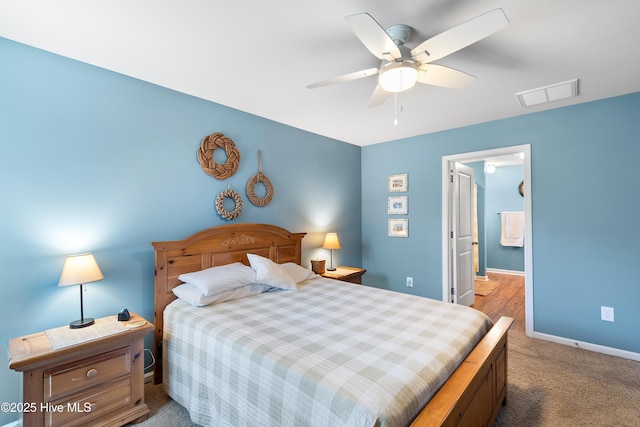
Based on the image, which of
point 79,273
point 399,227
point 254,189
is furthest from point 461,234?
point 79,273

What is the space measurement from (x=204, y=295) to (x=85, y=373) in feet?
2.54

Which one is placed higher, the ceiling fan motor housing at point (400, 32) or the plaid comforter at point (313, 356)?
the ceiling fan motor housing at point (400, 32)

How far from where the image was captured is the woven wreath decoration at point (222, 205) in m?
2.87

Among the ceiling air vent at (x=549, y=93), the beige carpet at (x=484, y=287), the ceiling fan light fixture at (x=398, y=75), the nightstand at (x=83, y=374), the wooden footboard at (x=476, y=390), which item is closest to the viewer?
the wooden footboard at (x=476, y=390)

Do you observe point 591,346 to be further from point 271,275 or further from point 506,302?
point 271,275

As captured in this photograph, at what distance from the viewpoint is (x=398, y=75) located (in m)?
1.73

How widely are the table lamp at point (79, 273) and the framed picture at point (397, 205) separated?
11.7ft

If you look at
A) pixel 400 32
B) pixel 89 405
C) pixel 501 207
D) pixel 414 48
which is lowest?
pixel 89 405

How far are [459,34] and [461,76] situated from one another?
423mm

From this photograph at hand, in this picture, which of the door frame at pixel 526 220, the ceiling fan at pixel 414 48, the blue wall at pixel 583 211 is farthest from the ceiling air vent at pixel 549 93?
the ceiling fan at pixel 414 48

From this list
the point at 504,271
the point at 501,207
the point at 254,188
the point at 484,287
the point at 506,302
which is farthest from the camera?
the point at 501,207

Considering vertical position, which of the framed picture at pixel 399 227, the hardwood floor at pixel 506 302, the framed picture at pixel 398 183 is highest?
the framed picture at pixel 398 183

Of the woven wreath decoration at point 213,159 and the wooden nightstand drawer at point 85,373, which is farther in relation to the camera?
the woven wreath decoration at point 213,159

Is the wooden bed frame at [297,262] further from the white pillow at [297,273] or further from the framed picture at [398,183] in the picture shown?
the framed picture at [398,183]
